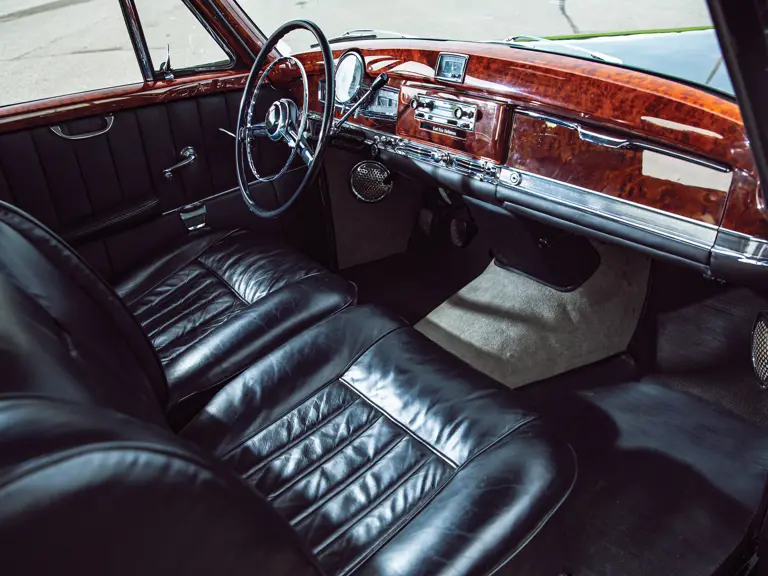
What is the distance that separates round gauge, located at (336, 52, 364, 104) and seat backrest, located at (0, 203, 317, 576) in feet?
4.77

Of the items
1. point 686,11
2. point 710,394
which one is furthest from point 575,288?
point 686,11

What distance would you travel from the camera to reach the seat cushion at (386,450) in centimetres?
95

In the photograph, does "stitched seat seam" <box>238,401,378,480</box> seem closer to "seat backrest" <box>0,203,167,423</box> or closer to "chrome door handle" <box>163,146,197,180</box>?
"seat backrest" <box>0,203,167,423</box>

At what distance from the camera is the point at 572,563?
1.38 m

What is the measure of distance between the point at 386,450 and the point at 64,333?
0.61 metres

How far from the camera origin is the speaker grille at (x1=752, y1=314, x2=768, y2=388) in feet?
4.91

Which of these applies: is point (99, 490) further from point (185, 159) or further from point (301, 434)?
point (185, 159)

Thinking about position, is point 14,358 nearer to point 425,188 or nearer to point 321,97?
point 321,97

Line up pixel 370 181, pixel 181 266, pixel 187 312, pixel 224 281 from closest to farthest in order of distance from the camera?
pixel 187 312 → pixel 224 281 → pixel 181 266 → pixel 370 181

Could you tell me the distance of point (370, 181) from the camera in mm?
2402

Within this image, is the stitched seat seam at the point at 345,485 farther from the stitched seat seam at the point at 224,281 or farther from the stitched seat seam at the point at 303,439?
the stitched seat seam at the point at 224,281

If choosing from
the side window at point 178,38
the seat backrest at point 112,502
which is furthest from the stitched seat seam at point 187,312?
the seat backrest at point 112,502

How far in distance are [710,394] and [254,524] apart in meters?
1.61

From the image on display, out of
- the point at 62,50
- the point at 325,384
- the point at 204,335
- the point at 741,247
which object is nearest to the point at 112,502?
the point at 325,384
